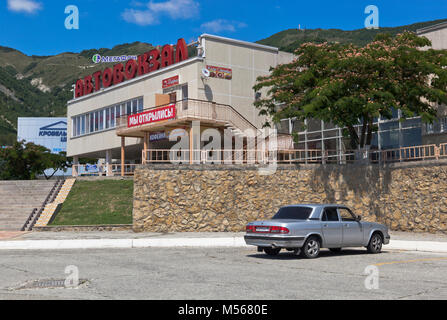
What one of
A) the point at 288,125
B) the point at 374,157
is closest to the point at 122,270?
the point at 374,157

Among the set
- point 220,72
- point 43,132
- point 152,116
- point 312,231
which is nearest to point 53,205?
point 152,116

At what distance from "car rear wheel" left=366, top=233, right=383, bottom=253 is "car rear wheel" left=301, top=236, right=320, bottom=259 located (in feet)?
7.64

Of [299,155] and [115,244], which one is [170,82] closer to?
[299,155]

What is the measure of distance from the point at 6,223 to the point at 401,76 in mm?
21871

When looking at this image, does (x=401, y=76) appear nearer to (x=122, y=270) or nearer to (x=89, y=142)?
(x=122, y=270)

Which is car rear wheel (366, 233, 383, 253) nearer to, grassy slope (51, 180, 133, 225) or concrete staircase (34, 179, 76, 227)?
grassy slope (51, 180, 133, 225)

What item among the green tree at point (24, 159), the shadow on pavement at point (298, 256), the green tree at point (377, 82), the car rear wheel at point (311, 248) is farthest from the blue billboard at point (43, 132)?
the car rear wheel at point (311, 248)

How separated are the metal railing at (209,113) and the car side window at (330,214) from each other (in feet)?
52.9

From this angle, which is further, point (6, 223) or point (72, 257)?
point (6, 223)

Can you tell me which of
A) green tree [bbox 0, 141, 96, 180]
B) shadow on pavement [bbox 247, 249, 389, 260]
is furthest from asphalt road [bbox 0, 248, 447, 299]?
green tree [bbox 0, 141, 96, 180]

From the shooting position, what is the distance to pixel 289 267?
36.2ft

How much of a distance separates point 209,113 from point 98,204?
29.5ft

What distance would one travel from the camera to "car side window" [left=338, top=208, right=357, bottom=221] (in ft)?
45.9

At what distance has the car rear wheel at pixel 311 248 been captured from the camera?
1272 cm
